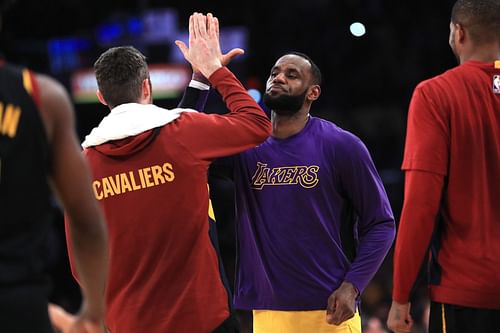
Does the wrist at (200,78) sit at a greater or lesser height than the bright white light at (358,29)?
greater

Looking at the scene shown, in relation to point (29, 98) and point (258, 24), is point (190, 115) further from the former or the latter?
point (258, 24)

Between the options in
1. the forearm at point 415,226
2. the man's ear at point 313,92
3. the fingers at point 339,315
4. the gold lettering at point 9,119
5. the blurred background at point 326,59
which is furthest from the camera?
the blurred background at point 326,59

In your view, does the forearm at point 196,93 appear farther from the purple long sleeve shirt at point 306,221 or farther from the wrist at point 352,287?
the wrist at point 352,287

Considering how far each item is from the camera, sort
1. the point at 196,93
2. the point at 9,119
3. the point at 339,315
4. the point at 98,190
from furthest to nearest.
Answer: the point at 196,93 < the point at 339,315 < the point at 98,190 < the point at 9,119

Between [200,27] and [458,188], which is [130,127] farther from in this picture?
[458,188]

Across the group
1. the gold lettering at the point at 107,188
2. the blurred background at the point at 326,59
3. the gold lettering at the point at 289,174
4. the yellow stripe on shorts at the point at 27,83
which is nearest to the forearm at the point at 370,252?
the gold lettering at the point at 289,174

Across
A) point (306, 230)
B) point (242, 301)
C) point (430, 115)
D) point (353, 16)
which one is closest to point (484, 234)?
point (430, 115)

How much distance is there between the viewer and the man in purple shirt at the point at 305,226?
14.7 feet

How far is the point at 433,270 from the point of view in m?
3.96

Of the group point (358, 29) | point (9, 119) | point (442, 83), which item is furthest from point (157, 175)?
point (358, 29)

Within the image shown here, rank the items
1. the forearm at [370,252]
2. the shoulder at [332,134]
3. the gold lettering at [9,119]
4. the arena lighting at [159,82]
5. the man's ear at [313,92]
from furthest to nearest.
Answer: the arena lighting at [159,82], the man's ear at [313,92], the shoulder at [332,134], the forearm at [370,252], the gold lettering at [9,119]

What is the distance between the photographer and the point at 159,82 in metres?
13.6

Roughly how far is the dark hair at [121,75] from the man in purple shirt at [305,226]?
2.37 feet

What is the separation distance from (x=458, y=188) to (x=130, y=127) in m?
1.47
